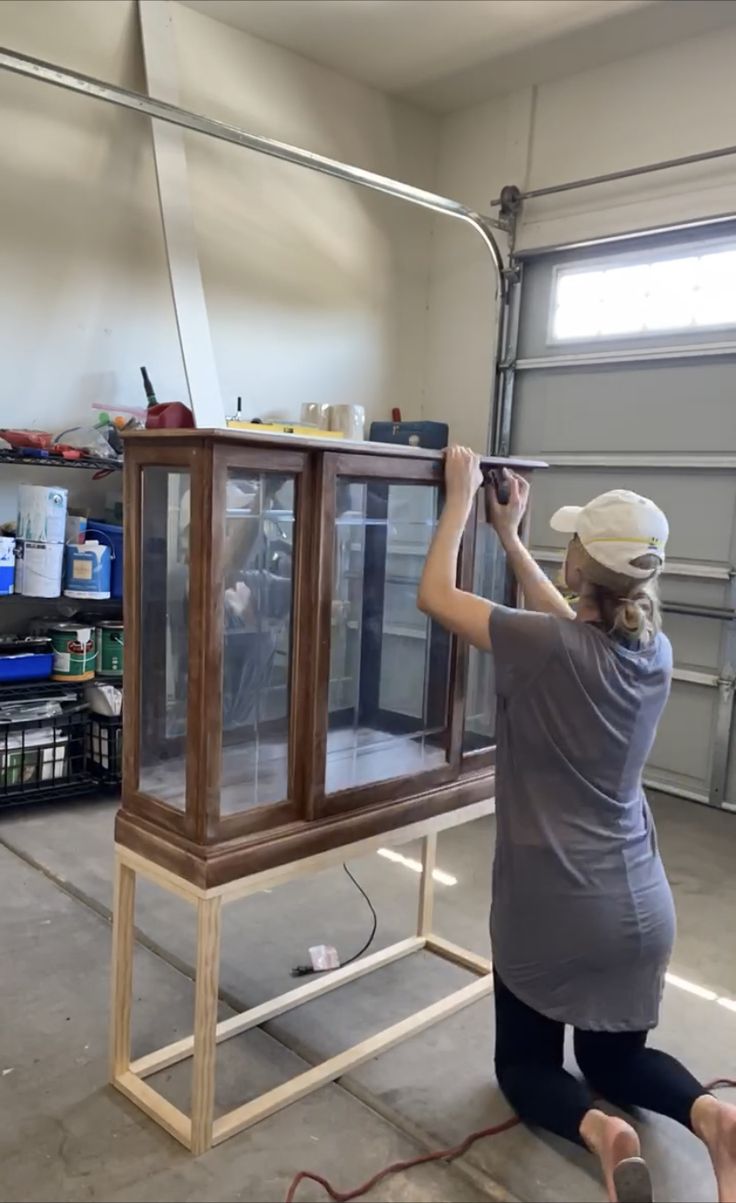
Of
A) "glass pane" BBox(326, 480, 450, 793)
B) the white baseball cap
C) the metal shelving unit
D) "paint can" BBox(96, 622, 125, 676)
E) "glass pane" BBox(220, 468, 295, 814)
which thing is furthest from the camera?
"paint can" BBox(96, 622, 125, 676)

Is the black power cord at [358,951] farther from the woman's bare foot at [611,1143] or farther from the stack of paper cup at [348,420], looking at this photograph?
the stack of paper cup at [348,420]

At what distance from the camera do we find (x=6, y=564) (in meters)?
3.27

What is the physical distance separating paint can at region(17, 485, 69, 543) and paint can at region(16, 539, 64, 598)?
0.03 meters

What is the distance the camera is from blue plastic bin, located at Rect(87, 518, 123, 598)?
11.7 ft

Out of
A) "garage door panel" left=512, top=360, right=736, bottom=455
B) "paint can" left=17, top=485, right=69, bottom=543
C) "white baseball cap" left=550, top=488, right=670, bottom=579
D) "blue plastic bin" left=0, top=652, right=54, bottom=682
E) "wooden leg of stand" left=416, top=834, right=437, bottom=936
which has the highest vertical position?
"garage door panel" left=512, top=360, right=736, bottom=455

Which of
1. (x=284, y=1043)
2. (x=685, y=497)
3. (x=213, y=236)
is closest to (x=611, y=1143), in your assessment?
(x=284, y=1043)

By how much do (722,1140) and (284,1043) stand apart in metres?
0.96

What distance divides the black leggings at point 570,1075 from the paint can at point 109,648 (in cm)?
225

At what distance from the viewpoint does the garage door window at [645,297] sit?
152 inches

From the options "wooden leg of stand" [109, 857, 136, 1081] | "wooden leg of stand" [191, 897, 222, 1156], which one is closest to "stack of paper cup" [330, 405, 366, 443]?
"wooden leg of stand" [109, 857, 136, 1081]

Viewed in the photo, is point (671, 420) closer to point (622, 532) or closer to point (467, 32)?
point (467, 32)

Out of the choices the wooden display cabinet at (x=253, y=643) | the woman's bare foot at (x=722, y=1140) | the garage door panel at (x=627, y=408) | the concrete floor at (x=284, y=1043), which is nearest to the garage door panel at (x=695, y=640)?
the garage door panel at (x=627, y=408)

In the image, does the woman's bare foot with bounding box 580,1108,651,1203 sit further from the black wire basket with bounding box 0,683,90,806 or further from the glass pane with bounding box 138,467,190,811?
the black wire basket with bounding box 0,683,90,806

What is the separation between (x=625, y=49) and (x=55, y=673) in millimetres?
3629
